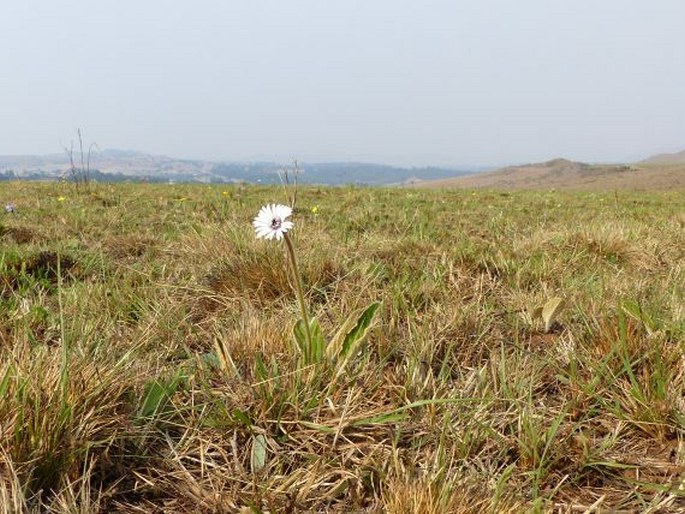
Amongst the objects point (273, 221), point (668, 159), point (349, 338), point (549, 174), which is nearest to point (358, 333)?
point (349, 338)

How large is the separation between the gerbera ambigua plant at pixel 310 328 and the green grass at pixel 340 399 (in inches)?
2.7

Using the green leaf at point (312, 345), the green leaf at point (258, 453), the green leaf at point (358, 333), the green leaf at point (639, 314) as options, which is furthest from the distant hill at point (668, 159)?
the green leaf at point (258, 453)

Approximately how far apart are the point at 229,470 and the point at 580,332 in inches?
Result: 62.5

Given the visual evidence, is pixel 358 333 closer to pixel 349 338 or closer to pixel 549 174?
pixel 349 338

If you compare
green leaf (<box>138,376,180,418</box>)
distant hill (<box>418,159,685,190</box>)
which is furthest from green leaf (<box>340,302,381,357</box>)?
distant hill (<box>418,159,685,190</box>)

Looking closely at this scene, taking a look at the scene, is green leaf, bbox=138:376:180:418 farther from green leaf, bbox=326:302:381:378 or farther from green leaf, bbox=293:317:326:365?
green leaf, bbox=326:302:381:378

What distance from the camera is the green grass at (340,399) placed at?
136 cm

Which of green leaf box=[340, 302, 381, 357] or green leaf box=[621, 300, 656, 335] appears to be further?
Result: green leaf box=[621, 300, 656, 335]

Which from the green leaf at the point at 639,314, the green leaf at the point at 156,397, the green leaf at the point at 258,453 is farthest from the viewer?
the green leaf at the point at 639,314

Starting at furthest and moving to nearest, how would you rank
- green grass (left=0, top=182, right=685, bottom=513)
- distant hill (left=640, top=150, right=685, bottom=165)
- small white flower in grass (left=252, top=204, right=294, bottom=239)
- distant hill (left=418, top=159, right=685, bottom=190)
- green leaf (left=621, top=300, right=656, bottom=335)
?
distant hill (left=640, top=150, right=685, bottom=165) → distant hill (left=418, top=159, right=685, bottom=190) → green leaf (left=621, top=300, right=656, bottom=335) → small white flower in grass (left=252, top=204, right=294, bottom=239) → green grass (left=0, top=182, right=685, bottom=513)

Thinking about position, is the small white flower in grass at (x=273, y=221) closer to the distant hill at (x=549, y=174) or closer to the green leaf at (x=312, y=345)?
the green leaf at (x=312, y=345)

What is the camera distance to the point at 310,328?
1.90 m

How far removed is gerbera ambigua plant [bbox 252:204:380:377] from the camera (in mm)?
1802

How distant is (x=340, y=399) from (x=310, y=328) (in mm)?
294
